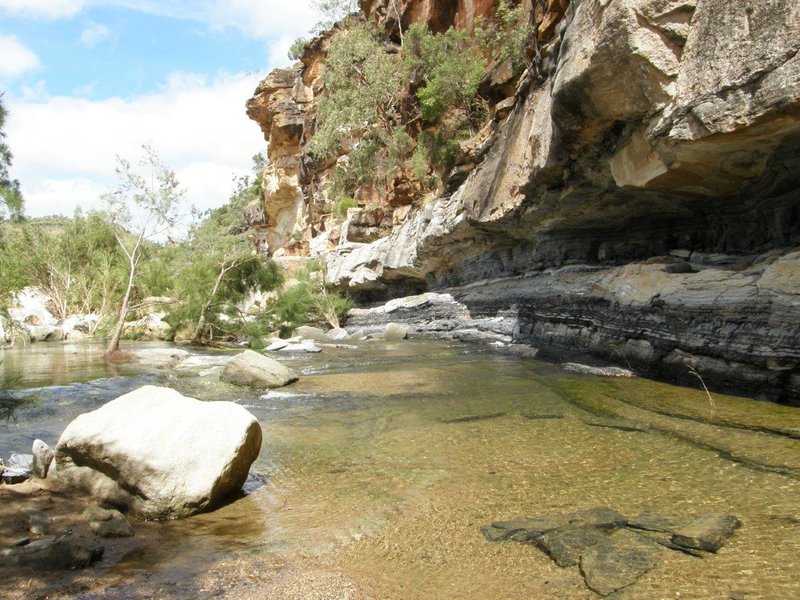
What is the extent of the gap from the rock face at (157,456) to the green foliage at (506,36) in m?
14.6

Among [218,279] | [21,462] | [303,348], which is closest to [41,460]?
[21,462]

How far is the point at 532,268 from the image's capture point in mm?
15875

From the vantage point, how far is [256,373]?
965 cm

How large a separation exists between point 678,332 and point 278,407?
6125mm

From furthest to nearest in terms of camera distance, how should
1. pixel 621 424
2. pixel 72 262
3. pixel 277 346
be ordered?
pixel 72 262, pixel 277 346, pixel 621 424

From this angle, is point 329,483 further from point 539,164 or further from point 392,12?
point 392,12

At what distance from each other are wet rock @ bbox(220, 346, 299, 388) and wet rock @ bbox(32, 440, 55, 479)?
5.33 metres

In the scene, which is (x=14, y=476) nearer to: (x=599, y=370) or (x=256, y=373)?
(x=256, y=373)

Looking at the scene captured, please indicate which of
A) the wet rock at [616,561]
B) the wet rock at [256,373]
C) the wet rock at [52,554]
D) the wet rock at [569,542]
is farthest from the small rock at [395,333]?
the wet rock at [52,554]

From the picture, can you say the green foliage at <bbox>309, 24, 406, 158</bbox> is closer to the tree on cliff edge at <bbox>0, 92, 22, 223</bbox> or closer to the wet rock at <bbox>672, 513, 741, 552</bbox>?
the tree on cliff edge at <bbox>0, 92, 22, 223</bbox>

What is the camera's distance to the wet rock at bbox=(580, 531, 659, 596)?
108 inches

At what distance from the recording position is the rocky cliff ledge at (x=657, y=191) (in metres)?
6.59

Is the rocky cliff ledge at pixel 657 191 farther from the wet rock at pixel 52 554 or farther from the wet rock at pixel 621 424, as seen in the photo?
the wet rock at pixel 52 554

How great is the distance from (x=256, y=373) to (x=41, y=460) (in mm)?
5508
